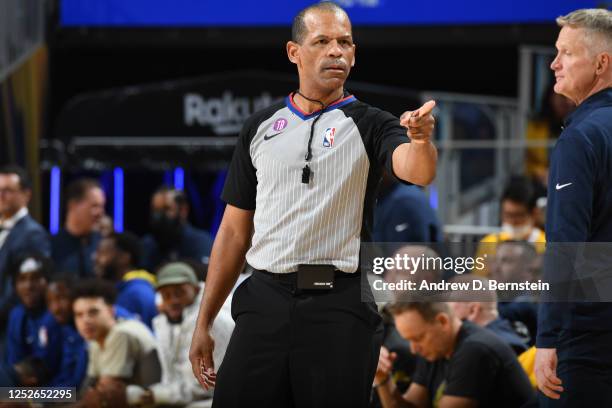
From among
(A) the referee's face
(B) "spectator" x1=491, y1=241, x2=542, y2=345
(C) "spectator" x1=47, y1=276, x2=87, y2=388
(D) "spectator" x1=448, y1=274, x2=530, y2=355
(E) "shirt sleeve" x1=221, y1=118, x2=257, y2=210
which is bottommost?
(C) "spectator" x1=47, y1=276, x2=87, y2=388

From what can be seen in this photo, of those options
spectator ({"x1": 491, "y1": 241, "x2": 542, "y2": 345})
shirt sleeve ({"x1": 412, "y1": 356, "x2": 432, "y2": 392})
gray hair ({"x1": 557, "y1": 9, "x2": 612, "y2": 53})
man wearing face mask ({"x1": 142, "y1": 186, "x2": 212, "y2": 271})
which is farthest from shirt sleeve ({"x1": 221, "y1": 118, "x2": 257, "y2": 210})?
man wearing face mask ({"x1": 142, "y1": 186, "x2": 212, "y2": 271})

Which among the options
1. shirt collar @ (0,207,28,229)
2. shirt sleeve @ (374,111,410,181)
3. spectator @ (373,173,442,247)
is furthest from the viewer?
shirt collar @ (0,207,28,229)

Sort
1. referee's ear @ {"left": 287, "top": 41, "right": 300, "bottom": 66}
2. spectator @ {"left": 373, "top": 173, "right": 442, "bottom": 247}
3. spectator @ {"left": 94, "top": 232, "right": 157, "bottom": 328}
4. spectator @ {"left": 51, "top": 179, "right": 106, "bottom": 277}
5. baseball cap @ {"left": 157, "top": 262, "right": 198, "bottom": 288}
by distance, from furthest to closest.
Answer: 1. spectator @ {"left": 51, "top": 179, "right": 106, "bottom": 277}
2. spectator @ {"left": 94, "top": 232, "right": 157, "bottom": 328}
3. baseball cap @ {"left": 157, "top": 262, "right": 198, "bottom": 288}
4. spectator @ {"left": 373, "top": 173, "right": 442, "bottom": 247}
5. referee's ear @ {"left": 287, "top": 41, "right": 300, "bottom": 66}

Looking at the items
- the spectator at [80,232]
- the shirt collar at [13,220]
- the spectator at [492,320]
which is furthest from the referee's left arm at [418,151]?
the spectator at [80,232]

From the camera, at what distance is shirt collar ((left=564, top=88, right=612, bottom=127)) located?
313cm

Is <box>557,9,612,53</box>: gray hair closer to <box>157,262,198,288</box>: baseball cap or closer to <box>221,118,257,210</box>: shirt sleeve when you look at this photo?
<box>221,118,257,210</box>: shirt sleeve

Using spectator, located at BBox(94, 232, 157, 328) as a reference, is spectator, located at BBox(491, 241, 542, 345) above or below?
above

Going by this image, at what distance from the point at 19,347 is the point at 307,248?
403 centimetres

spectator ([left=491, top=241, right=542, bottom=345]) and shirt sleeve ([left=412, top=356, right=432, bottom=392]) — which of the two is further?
shirt sleeve ([left=412, top=356, right=432, bottom=392])

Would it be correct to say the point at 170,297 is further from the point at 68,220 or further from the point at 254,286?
the point at 254,286

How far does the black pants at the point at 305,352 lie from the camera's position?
9.48ft

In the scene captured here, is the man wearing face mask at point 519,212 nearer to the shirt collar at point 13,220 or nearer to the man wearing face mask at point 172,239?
the man wearing face mask at point 172,239

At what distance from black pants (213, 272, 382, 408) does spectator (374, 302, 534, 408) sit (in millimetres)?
1543

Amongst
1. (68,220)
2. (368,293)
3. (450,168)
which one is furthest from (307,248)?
(450,168)
